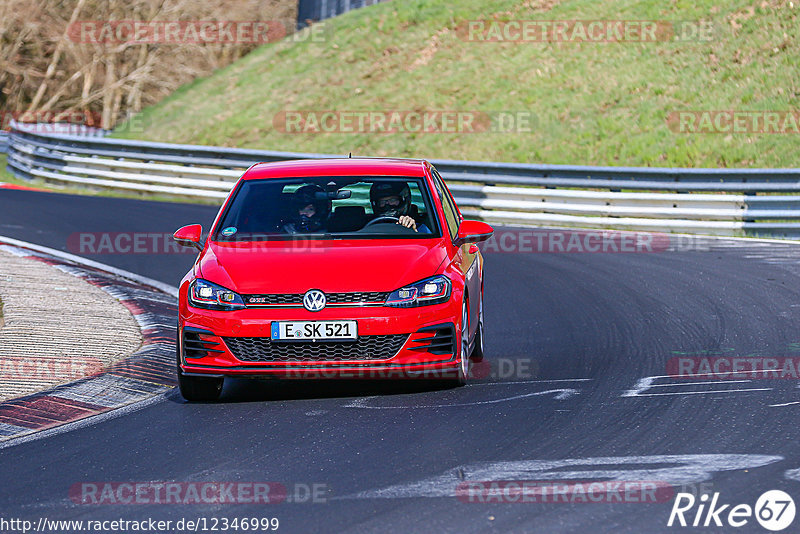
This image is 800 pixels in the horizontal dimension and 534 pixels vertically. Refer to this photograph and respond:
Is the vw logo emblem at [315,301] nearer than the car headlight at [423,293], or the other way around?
→ the vw logo emblem at [315,301]

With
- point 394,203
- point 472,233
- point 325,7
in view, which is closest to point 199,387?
point 394,203

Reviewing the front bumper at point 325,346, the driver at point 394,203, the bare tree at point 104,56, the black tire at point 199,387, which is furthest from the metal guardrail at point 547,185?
the bare tree at point 104,56

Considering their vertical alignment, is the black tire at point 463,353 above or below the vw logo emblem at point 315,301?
below

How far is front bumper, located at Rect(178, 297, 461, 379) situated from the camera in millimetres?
7734

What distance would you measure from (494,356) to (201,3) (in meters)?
39.2

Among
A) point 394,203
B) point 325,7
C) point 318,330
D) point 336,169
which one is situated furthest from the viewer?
point 325,7

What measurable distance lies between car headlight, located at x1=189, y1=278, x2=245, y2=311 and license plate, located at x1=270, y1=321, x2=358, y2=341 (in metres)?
0.36

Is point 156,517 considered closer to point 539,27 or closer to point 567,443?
point 567,443

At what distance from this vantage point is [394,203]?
9.08 metres

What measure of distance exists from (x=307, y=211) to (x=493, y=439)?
280 centimetres

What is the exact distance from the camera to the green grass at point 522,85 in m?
26.7

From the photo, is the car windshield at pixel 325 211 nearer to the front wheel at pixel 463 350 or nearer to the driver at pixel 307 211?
the driver at pixel 307 211

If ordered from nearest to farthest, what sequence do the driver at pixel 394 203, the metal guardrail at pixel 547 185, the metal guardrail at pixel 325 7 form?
the driver at pixel 394 203 → the metal guardrail at pixel 547 185 → the metal guardrail at pixel 325 7

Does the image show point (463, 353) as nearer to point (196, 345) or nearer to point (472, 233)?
point (472, 233)
